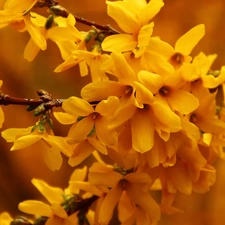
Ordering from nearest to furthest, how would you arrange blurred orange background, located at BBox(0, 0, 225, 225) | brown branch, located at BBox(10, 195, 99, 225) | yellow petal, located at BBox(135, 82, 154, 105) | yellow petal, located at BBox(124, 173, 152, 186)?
yellow petal, located at BBox(135, 82, 154, 105), yellow petal, located at BBox(124, 173, 152, 186), brown branch, located at BBox(10, 195, 99, 225), blurred orange background, located at BBox(0, 0, 225, 225)

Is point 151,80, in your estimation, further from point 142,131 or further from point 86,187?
point 86,187

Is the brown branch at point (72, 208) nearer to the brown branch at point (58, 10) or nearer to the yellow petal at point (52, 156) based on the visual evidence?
the yellow petal at point (52, 156)

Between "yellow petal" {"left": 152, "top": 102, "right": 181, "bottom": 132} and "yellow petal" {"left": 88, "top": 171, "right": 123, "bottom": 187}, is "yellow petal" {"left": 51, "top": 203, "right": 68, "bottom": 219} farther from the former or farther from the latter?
"yellow petal" {"left": 152, "top": 102, "right": 181, "bottom": 132}

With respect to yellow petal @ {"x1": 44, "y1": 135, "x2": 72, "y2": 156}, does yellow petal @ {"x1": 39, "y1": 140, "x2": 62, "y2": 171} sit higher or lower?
lower

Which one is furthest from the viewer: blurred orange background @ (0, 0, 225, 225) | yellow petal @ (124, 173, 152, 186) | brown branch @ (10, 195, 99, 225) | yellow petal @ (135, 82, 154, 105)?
blurred orange background @ (0, 0, 225, 225)

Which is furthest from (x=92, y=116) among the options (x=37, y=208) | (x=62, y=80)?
(x=62, y=80)

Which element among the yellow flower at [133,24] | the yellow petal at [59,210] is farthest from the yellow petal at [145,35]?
the yellow petal at [59,210]

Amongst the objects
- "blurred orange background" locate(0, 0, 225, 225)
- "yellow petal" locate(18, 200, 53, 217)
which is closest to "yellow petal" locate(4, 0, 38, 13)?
"yellow petal" locate(18, 200, 53, 217)
